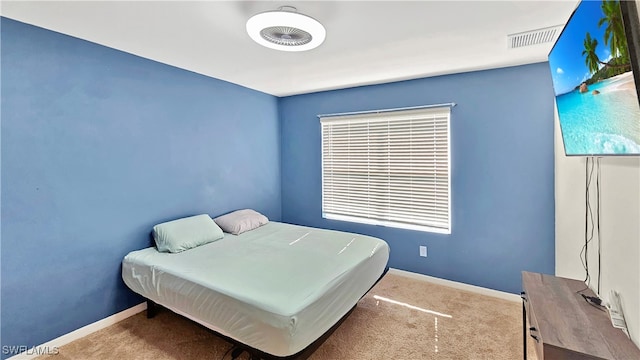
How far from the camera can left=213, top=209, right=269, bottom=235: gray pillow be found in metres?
3.16

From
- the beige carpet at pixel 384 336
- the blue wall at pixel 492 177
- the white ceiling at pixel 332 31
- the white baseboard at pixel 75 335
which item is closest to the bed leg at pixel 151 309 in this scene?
the beige carpet at pixel 384 336

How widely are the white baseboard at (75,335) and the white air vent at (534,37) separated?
3.93 m

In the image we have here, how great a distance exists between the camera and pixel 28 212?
6.50ft

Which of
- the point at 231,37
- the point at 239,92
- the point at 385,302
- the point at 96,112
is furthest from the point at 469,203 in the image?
the point at 96,112

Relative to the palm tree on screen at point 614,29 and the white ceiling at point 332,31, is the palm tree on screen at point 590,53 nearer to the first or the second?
the palm tree on screen at point 614,29

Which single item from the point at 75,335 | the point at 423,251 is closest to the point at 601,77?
the point at 423,251

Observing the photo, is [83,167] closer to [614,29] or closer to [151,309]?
[151,309]

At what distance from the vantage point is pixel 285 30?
1.79 meters

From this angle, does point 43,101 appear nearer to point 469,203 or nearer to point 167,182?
point 167,182

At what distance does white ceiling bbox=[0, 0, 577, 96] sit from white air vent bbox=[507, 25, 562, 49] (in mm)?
55

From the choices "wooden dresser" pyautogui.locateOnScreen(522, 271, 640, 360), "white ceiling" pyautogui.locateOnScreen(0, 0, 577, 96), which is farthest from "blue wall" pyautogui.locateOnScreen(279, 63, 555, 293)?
"wooden dresser" pyautogui.locateOnScreen(522, 271, 640, 360)

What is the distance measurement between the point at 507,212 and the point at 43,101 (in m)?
4.09

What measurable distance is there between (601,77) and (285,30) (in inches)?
62.6

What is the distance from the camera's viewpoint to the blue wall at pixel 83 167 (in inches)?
76.2
